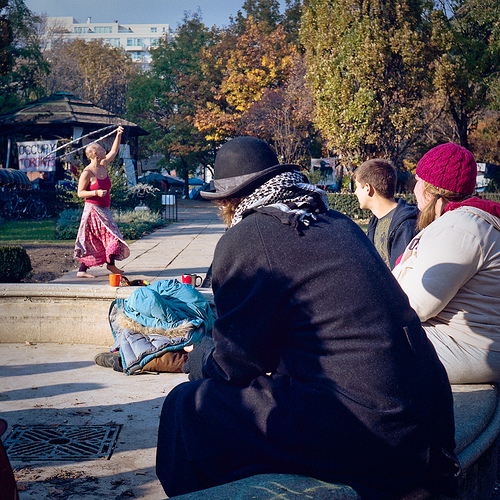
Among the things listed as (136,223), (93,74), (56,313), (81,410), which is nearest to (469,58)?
(136,223)

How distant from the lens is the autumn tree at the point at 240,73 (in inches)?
1367

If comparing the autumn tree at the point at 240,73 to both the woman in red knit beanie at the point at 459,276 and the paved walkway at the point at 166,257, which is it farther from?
the woman in red knit beanie at the point at 459,276

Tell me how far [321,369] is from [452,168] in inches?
66.6

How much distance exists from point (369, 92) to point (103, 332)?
18.9 metres

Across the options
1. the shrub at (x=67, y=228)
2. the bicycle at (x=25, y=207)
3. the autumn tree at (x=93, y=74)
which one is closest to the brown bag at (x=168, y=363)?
the shrub at (x=67, y=228)

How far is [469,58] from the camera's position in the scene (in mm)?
23297

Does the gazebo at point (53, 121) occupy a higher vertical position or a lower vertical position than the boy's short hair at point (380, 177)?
higher

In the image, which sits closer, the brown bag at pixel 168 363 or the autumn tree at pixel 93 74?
the brown bag at pixel 168 363

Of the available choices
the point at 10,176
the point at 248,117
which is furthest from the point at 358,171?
the point at 248,117

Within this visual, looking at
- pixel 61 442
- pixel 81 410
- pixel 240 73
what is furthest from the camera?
pixel 240 73

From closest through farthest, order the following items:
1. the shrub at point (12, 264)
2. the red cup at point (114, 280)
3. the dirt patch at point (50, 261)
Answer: the red cup at point (114, 280)
the shrub at point (12, 264)
the dirt patch at point (50, 261)

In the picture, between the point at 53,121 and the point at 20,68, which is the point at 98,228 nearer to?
the point at 53,121

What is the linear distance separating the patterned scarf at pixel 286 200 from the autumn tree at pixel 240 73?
32.0 meters

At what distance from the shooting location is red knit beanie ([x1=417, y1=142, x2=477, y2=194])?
3020mm
